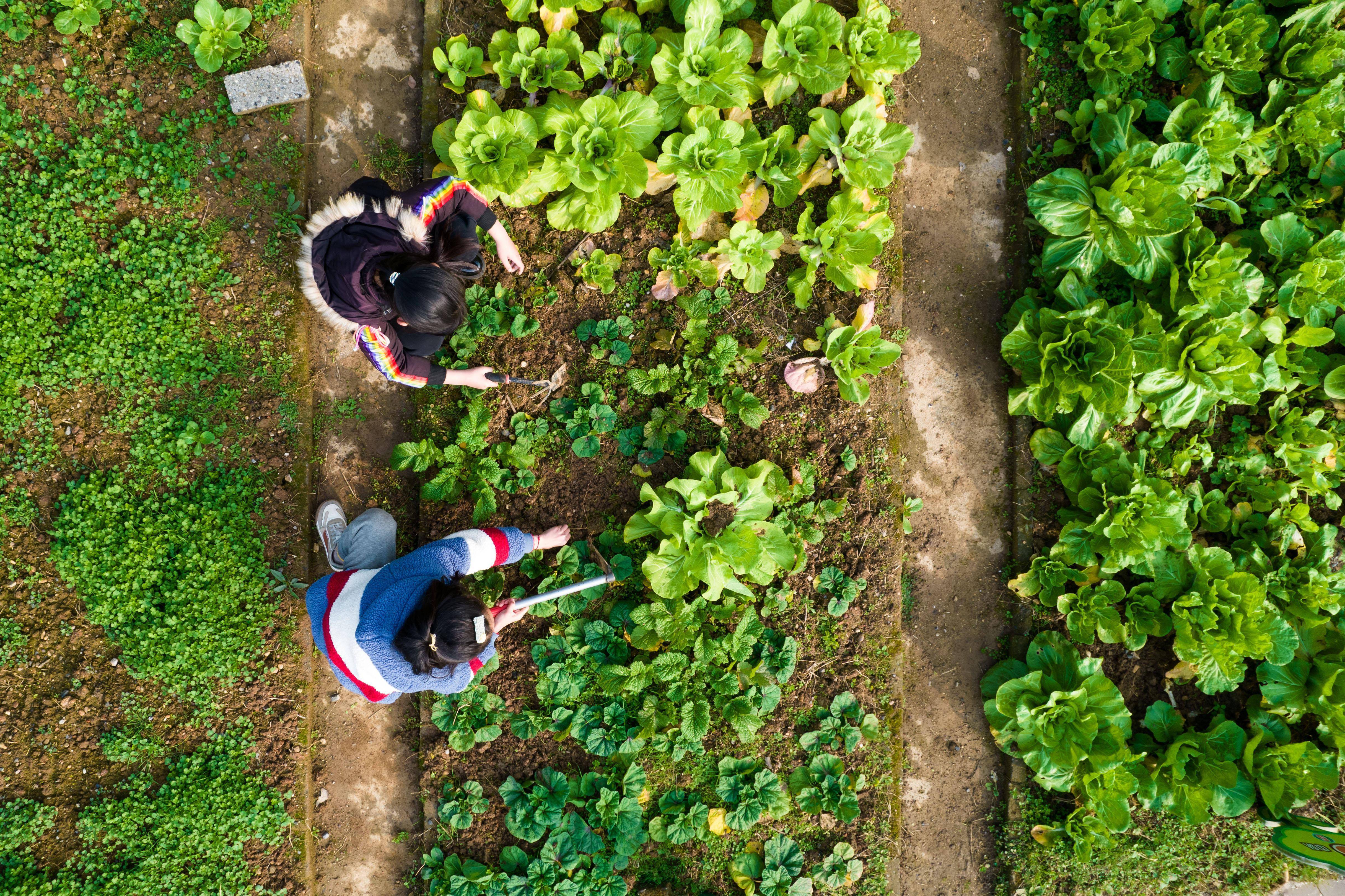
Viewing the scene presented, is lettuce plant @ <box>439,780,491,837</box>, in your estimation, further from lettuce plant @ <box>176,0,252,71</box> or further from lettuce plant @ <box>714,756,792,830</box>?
lettuce plant @ <box>176,0,252,71</box>

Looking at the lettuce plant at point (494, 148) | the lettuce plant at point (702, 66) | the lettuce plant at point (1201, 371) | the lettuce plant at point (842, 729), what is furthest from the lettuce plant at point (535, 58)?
the lettuce plant at point (842, 729)

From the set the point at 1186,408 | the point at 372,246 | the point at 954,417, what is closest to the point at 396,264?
the point at 372,246

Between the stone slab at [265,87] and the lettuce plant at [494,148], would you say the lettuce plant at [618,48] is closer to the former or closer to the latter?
the lettuce plant at [494,148]

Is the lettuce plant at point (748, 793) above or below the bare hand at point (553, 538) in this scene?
below

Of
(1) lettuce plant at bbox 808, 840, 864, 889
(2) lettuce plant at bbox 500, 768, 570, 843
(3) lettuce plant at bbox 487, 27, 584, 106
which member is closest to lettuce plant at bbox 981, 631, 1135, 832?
(1) lettuce plant at bbox 808, 840, 864, 889

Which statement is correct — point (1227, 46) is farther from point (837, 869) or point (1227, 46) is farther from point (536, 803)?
point (536, 803)

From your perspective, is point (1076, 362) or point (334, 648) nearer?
point (334, 648)

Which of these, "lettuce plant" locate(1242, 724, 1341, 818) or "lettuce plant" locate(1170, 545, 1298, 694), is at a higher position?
"lettuce plant" locate(1170, 545, 1298, 694)
